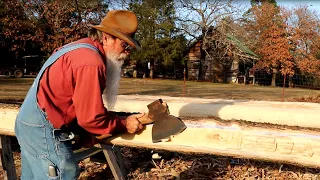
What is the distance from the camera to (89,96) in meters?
1.95

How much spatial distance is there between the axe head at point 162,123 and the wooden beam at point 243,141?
0.11 meters

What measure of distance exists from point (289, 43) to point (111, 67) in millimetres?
32800

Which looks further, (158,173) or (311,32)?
(311,32)

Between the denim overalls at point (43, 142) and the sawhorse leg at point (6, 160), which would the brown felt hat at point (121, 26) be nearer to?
the denim overalls at point (43, 142)

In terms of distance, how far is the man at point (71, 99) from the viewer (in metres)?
1.96

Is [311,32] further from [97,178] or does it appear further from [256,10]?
[97,178]

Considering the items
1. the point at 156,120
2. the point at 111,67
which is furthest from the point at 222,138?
the point at 111,67

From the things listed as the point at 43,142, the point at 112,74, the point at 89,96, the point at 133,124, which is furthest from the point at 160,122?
the point at 43,142

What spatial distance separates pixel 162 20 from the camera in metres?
31.1

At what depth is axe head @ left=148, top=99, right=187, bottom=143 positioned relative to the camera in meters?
2.31

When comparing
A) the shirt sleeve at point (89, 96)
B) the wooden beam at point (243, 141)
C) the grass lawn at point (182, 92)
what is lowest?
the grass lawn at point (182, 92)

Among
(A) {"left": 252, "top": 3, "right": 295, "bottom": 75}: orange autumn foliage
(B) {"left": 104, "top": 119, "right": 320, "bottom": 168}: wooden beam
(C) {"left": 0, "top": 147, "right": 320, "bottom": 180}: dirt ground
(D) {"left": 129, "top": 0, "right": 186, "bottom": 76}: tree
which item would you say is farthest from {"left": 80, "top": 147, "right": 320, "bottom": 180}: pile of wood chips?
(A) {"left": 252, "top": 3, "right": 295, "bottom": 75}: orange autumn foliage

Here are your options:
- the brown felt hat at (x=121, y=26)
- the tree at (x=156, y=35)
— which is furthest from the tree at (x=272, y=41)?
the brown felt hat at (x=121, y=26)

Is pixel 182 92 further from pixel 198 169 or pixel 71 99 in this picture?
pixel 71 99
